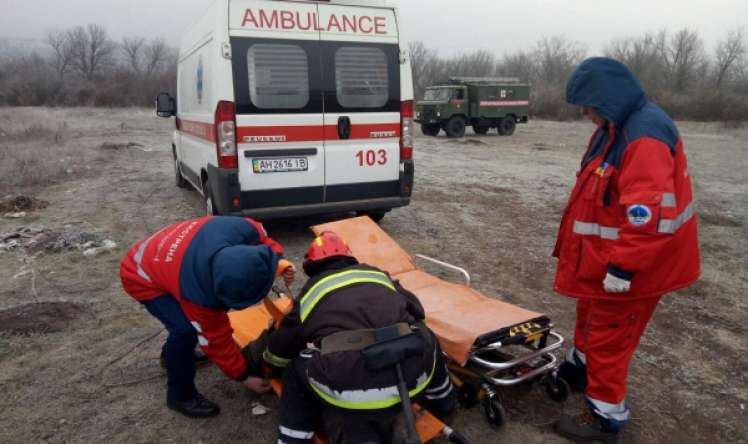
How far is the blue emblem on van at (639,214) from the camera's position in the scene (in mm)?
2199

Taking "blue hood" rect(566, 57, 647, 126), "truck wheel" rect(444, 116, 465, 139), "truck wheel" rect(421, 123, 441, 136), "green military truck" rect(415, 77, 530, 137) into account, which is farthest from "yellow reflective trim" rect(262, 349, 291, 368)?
"truck wheel" rect(421, 123, 441, 136)

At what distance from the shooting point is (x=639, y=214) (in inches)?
87.0

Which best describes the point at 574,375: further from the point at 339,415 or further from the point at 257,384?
the point at 257,384

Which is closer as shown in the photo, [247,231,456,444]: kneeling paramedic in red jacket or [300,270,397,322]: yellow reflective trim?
[247,231,456,444]: kneeling paramedic in red jacket

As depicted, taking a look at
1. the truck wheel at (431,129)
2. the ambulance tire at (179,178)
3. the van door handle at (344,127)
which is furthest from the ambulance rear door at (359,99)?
the truck wheel at (431,129)

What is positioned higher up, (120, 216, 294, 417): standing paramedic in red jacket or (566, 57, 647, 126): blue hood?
(566, 57, 647, 126): blue hood

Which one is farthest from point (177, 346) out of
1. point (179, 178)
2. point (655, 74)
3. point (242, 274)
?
point (655, 74)

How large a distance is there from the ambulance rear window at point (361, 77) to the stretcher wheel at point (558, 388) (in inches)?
143

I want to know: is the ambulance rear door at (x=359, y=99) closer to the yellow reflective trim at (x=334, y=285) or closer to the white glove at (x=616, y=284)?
the yellow reflective trim at (x=334, y=285)

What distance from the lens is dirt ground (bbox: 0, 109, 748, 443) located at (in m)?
2.74

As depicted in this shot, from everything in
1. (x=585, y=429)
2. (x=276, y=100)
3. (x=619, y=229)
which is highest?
(x=276, y=100)

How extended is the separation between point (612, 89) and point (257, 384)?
7.79ft

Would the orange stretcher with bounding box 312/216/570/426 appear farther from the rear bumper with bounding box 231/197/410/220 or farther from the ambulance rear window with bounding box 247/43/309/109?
the ambulance rear window with bounding box 247/43/309/109

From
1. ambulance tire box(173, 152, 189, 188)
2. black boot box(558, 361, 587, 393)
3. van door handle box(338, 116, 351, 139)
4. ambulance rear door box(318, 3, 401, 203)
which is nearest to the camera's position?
black boot box(558, 361, 587, 393)
